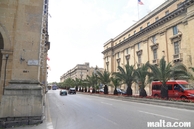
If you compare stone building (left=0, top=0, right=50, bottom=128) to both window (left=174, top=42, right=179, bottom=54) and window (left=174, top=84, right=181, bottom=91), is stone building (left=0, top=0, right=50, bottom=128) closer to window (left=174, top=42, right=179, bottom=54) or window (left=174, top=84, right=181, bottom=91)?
window (left=174, top=84, right=181, bottom=91)

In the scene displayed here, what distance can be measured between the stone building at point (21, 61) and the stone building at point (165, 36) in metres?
24.6

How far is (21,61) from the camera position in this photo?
838cm

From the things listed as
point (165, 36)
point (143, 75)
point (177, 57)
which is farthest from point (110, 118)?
point (165, 36)

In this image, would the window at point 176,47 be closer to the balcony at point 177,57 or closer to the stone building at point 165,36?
the stone building at point 165,36

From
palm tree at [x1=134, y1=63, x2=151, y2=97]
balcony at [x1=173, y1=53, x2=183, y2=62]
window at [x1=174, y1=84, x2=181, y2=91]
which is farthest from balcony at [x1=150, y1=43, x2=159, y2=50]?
window at [x1=174, y1=84, x2=181, y2=91]

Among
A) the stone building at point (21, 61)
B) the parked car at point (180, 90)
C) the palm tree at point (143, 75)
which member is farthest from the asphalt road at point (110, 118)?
the palm tree at point (143, 75)

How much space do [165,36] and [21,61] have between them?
1212 inches

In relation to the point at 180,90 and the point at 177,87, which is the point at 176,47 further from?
the point at 180,90

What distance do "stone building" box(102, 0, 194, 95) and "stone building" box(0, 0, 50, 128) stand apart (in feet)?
80.7

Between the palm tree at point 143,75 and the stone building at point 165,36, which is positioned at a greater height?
the stone building at point 165,36

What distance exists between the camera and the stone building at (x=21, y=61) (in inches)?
296

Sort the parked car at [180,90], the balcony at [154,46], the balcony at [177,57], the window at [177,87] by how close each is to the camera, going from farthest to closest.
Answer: the balcony at [154,46]
the balcony at [177,57]
the window at [177,87]
the parked car at [180,90]

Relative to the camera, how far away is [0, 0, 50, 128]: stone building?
7.51 m

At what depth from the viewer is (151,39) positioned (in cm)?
3741
